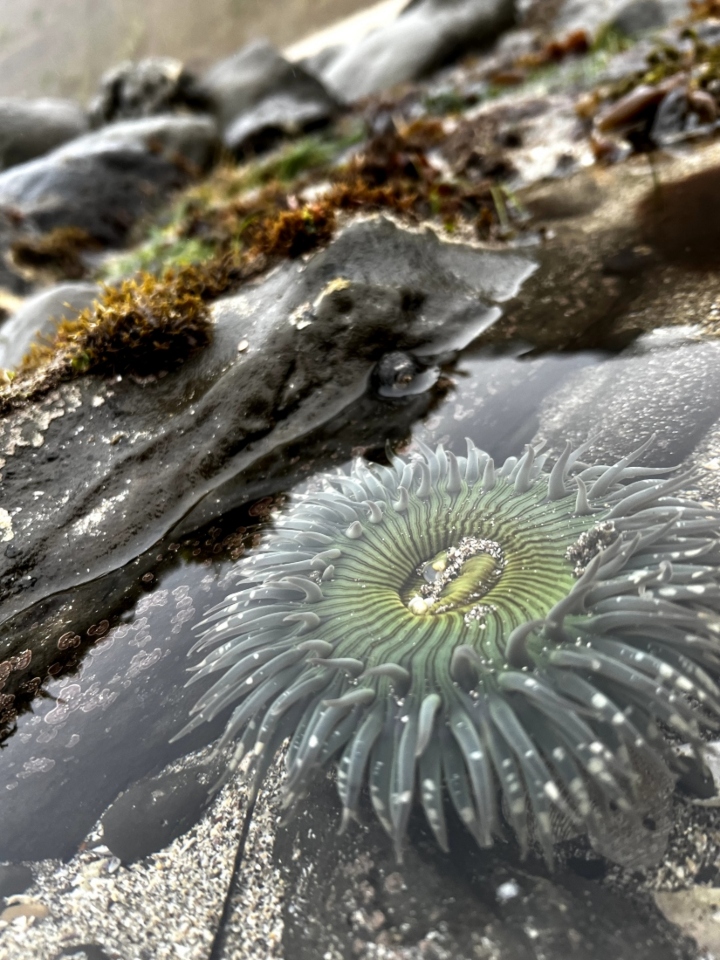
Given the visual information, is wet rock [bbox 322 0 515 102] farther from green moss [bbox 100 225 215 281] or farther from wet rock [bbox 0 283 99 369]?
wet rock [bbox 0 283 99 369]

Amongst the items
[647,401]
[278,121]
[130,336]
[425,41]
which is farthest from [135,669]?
[425,41]

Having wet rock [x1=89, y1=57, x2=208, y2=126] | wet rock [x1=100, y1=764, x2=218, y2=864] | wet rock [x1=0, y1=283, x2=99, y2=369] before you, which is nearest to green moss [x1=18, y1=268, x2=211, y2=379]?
wet rock [x1=0, y1=283, x2=99, y2=369]

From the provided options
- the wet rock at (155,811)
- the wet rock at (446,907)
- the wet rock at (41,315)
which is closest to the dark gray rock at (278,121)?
the wet rock at (41,315)

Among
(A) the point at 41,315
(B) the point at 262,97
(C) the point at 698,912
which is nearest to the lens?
(C) the point at 698,912

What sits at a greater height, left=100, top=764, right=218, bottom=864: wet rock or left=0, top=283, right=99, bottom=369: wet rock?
left=0, top=283, right=99, bottom=369: wet rock

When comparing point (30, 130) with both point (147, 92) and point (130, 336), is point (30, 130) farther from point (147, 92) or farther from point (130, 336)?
point (130, 336)

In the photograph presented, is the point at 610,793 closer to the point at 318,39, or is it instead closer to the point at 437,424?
the point at 437,424

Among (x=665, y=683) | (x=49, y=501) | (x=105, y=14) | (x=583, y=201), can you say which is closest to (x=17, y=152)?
(x=583, y=201)
